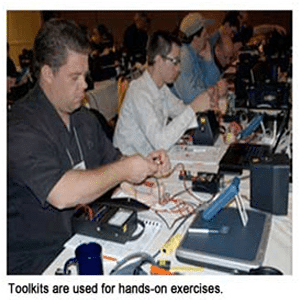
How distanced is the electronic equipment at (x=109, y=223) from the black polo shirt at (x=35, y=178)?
0.45 ft

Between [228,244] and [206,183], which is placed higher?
[206,183]

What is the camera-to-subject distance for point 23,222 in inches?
51.1

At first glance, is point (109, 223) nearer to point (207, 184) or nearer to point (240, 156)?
point (207, 184)

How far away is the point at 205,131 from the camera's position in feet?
6.25

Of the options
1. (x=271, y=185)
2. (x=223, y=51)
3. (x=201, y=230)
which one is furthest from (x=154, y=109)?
(x=223, y=51)

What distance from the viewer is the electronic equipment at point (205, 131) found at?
1.90 m

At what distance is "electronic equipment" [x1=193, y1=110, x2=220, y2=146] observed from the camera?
1.90m

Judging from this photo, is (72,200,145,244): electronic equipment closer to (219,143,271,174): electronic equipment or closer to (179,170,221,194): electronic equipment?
(179,170,221,194): electronic equipment

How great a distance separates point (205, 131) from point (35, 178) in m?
0.94
